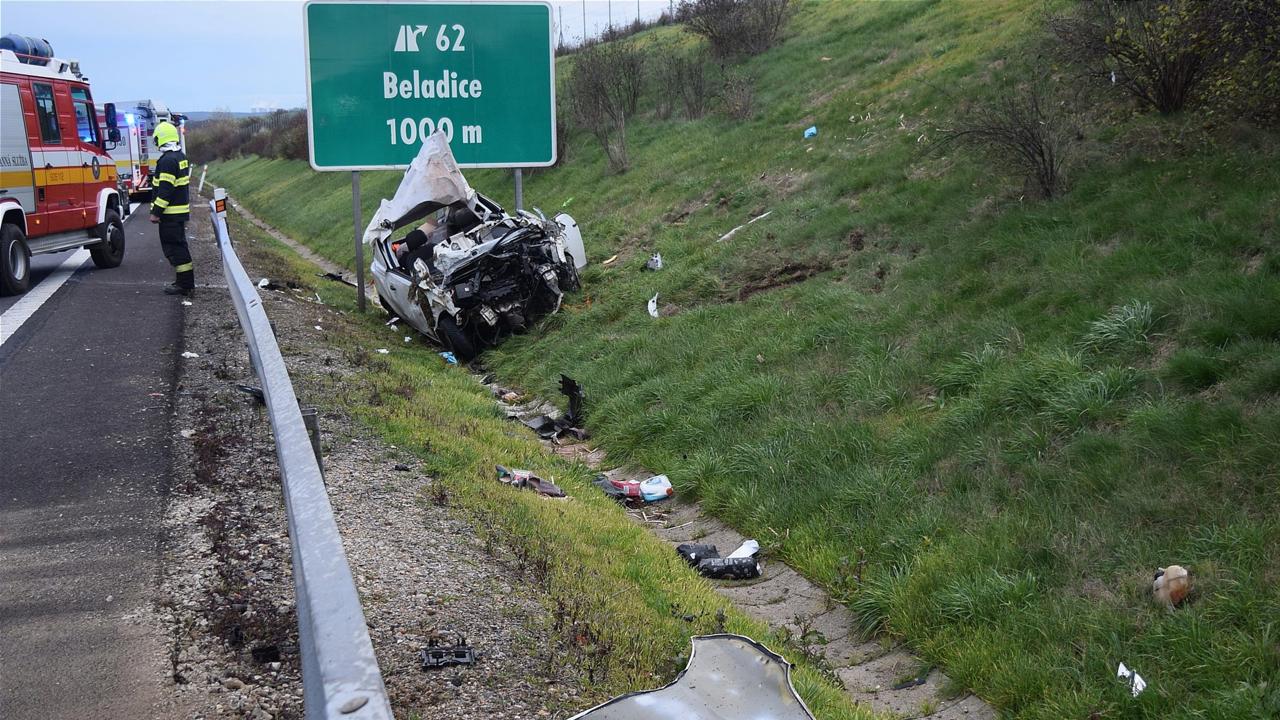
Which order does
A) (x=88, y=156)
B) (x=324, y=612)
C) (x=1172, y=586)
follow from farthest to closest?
(x=88, y=156), (x=1172, y=586), (x=324, y=612)

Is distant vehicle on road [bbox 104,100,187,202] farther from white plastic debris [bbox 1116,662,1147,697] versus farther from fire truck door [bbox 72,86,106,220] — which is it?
white plastic debris [bbox 1116,662,1147,697]

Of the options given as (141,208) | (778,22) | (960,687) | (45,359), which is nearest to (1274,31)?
(960,687)

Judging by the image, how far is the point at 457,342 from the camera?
1149 centimetres

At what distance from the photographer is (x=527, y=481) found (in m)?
6.46

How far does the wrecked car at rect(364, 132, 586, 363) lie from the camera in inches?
443

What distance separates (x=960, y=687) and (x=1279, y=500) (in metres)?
1.62

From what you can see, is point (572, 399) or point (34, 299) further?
point (34, 299)

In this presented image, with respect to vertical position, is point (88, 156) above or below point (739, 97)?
below

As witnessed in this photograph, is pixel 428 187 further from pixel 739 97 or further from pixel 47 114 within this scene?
pixel 739 97

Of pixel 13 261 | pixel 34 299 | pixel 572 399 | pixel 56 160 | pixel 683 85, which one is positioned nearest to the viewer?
pixel 572 399

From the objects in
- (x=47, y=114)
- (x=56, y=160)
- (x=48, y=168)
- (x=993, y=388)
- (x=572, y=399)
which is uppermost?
(x=47, y=114)

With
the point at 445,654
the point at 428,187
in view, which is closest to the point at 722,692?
the point at 445,654

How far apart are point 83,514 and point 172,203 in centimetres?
825

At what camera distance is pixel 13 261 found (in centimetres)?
1199
